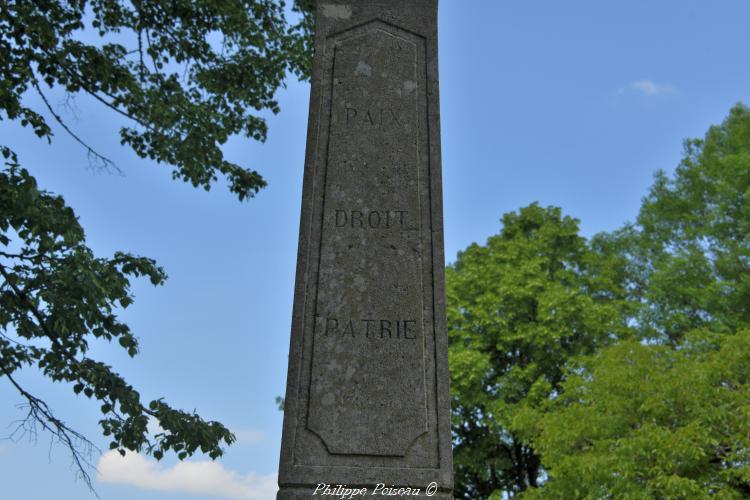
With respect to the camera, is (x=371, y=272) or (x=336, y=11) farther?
(x=336, y=11)

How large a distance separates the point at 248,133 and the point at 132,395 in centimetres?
588

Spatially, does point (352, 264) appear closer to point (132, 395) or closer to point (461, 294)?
point (132, 395)

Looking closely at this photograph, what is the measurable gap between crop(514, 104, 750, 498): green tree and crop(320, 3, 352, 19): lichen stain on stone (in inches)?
390

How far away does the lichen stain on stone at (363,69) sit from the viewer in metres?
5.88

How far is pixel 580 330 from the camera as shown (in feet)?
70.2

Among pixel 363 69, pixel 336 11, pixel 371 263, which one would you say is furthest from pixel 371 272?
pixel 336 11

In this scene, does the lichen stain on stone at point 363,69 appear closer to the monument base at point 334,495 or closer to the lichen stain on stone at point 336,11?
the lichen stain on stone at point 336,11

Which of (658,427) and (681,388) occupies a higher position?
(681,388)

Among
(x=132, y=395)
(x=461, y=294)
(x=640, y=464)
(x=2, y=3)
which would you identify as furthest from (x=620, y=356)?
(x=2, y=3)

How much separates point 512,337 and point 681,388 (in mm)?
7961

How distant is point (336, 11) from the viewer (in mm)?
6109

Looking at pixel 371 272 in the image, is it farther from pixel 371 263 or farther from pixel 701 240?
pixel 701 240

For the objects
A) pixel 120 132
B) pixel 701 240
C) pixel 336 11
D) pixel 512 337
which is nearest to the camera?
pixel 336 11

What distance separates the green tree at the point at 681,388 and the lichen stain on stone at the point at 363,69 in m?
9.58
